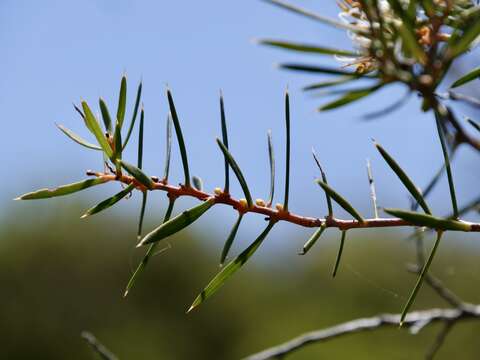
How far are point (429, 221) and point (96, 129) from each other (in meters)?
0.19

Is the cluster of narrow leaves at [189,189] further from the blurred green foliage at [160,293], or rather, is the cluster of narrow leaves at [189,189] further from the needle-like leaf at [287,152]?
the blurred green foliage at [160,293]

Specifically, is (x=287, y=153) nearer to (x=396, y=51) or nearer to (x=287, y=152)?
(x=287, y=152)

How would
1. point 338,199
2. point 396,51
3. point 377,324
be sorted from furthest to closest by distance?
point 377,324 → point 338,199 → point 396,51

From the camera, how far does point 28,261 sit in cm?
816

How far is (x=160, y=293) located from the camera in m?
8.55

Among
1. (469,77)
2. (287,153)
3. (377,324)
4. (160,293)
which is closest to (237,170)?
(287,153)

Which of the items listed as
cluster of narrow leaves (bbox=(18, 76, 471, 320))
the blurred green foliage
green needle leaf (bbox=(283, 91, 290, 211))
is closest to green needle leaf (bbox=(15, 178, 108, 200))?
cluster of narrow leaves (bbox=(18, 76, 471, 320))

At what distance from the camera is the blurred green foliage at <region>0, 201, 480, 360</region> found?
26.1ft

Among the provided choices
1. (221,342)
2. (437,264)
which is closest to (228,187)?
(437,264)

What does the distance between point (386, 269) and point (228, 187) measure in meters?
8.38

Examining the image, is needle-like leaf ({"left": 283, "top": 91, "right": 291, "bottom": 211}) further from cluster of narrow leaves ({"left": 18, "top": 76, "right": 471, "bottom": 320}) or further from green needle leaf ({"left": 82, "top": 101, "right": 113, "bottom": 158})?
green needle leaf ({"left": 82, "top": 101, "right": 113, "bottom": 158})

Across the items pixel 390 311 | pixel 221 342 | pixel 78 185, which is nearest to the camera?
pixel 78 185

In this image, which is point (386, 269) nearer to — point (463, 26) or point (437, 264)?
point (437, 264)

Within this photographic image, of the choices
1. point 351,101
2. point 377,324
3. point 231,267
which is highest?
point 351,101
